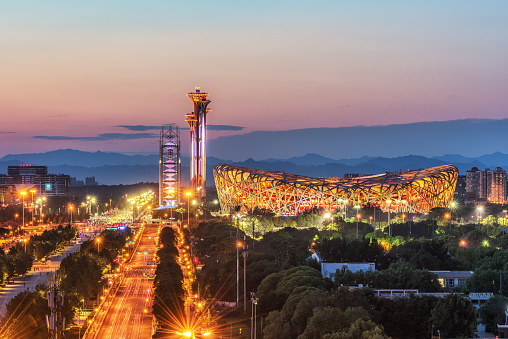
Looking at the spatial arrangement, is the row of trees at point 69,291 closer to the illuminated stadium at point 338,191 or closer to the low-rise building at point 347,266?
the low-rise building at point 347,266

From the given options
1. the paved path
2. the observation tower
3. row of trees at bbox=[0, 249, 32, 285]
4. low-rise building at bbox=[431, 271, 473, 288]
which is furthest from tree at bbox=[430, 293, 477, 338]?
the observation tower

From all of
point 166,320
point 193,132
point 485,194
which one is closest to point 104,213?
point 193,132

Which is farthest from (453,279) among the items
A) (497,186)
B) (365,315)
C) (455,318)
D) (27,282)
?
(497,186)

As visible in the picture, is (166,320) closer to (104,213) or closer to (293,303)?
(293,303)

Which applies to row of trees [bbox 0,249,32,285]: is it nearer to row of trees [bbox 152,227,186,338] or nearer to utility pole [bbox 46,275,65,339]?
row of trees [bbox 152,227,186,338]

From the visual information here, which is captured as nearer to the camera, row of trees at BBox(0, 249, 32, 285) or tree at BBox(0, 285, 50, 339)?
tree at BBox(0, 285, 50, 339)

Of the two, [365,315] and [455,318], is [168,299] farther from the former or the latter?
[455,318]
